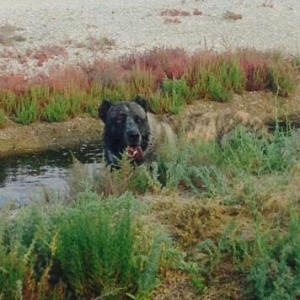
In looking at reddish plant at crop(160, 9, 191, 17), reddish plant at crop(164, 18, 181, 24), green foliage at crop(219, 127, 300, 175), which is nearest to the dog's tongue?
green foliage at crop(219, 127, 300, 175)

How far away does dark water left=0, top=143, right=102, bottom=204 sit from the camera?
41.5 feet

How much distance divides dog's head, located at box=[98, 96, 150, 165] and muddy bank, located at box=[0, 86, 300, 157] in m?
→ 4.46

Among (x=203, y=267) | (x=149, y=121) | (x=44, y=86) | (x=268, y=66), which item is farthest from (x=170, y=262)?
(x=268, y=66)

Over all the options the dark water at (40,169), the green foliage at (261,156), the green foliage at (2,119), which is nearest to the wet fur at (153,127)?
the dark water at (40,169)

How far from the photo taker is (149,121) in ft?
40.2

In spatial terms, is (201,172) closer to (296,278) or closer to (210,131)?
(296,278)

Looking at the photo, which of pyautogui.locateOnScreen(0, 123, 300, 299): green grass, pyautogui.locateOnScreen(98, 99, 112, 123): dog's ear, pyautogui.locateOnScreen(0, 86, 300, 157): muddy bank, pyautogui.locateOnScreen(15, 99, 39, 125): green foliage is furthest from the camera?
pyautogui.locateOnScreen(15, 99, 39, 125): green foliage

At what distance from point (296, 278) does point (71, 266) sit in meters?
1.49

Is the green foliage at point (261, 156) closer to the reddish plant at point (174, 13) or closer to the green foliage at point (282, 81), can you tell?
the green foliage at point (282, 81)

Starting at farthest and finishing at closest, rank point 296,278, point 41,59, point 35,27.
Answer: point 35,27
point 41,59
point 296,278

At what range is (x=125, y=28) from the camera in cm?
3169

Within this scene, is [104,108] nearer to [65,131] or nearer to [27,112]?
[65,131]

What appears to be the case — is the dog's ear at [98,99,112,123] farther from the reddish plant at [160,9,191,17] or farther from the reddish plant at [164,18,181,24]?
the reddish plant at [160,9,191,17]

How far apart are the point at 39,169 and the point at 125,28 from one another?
58.6 ft
